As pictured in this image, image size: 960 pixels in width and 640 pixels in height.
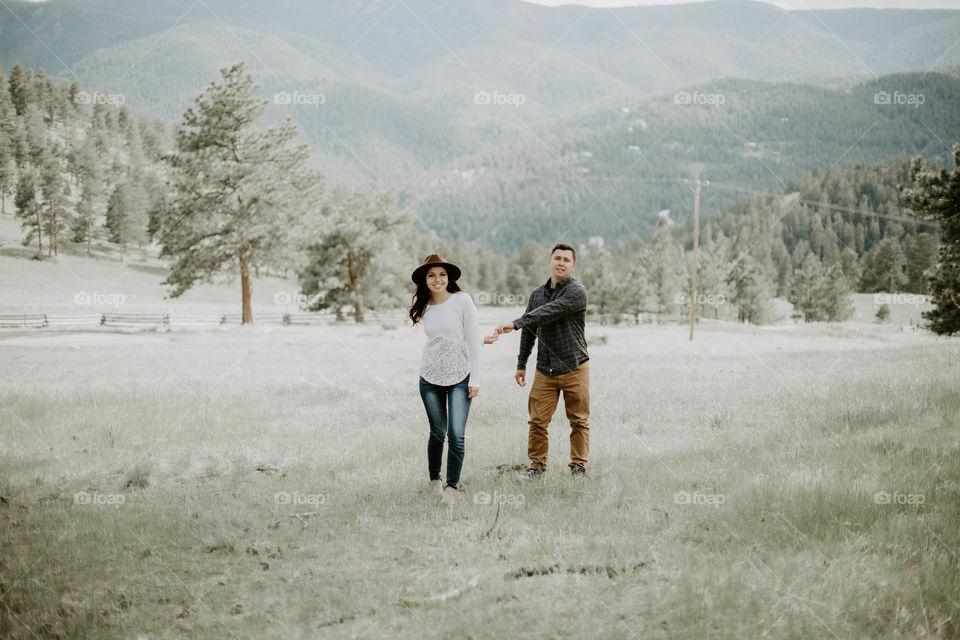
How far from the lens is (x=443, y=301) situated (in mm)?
6199

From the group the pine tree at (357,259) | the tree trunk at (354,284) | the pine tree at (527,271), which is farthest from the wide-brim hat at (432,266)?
the pine tree at (527,271)

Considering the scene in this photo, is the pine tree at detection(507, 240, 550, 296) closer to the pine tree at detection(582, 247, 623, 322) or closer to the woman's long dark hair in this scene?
the pine tree at detection(582, 247, 623, 322)

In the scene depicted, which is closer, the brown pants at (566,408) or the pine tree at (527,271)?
the brown pants at (566,408)

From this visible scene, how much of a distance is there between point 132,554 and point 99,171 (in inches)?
615

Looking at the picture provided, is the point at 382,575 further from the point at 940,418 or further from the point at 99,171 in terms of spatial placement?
the point at 99,171

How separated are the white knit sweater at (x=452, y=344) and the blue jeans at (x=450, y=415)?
0.11m

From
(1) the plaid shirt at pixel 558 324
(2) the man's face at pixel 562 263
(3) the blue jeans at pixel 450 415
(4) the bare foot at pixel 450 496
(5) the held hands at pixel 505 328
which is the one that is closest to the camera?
(4) the bare foot at pixel 450 496

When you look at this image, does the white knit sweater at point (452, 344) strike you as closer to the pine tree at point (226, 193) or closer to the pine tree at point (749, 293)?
the pine tree at point (226, 193)

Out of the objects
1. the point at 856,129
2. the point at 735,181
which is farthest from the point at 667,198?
the point at 856,129

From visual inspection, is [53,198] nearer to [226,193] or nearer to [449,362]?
[449,362]

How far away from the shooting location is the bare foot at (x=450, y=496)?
232 inches

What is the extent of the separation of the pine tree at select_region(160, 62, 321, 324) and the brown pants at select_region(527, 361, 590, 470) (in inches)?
949

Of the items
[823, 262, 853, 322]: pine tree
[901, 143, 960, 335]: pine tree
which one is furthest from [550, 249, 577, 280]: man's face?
[823, 262, 853, 322]: pine tree

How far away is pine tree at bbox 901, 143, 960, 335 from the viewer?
34.7 ft
